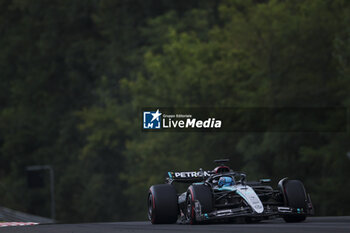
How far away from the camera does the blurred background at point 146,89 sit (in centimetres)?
5012

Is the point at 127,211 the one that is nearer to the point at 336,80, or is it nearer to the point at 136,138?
the point at 136,138

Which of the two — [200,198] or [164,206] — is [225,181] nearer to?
[200,198]

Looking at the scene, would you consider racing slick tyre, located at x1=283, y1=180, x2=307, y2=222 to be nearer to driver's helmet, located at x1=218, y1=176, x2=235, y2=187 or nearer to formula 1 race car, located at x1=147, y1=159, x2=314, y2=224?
formula 1 race car, located at x1=147, y1=159, x2=314, y2=224

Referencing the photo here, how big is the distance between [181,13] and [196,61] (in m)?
14.5

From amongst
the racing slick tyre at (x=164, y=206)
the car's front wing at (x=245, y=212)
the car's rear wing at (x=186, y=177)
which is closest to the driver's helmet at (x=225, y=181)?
the car's front wing at (x=245, y=212)

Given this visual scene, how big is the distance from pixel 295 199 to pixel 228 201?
1.29m

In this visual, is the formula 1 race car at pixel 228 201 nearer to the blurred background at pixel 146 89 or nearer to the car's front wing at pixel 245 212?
the car's front wing at pixel 245 212

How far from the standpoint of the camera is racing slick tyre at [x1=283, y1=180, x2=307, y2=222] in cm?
1753

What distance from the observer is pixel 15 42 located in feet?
265
